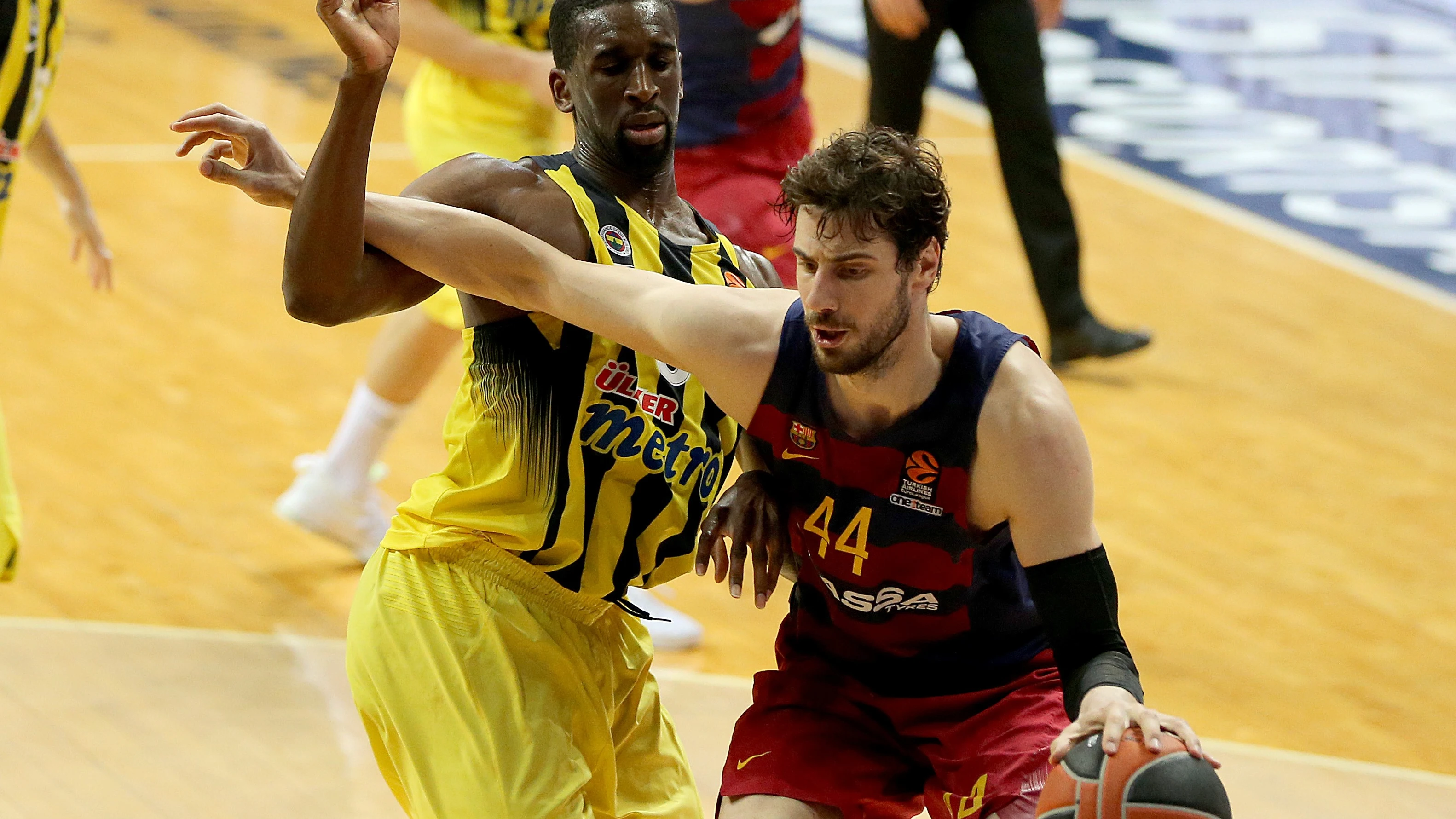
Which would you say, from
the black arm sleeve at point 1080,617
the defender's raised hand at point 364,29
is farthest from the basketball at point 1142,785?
the defender's raised hand at point 364,29

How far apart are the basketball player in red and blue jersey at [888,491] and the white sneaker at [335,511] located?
216 centimetres

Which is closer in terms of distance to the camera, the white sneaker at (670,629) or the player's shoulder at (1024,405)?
the player's shoulder at (1024,405)

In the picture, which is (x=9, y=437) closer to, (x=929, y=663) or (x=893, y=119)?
(x=893, y=119)

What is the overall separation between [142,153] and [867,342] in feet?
21.7

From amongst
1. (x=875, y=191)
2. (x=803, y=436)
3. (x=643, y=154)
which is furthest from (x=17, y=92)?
(x=875, y=191)

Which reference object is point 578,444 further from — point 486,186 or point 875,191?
point 875,191

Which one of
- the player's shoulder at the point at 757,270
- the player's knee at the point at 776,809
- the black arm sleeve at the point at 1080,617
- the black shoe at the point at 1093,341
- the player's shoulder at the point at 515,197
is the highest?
the player's shoulder at the point at 515,197

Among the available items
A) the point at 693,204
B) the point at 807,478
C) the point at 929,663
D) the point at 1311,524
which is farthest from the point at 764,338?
the point at 1311,524

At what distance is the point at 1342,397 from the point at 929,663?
4.27 metres

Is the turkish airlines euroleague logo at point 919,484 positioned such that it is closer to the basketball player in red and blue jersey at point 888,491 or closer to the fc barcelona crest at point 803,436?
the basketball player in red and blue jersey at point 888,491

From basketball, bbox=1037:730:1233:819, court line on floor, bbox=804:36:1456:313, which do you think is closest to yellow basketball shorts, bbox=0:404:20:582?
basketball, bbox=1037:730:1233:819

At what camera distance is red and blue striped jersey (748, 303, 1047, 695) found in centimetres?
274

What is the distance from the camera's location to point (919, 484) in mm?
2754

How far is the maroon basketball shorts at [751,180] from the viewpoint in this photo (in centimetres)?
434
